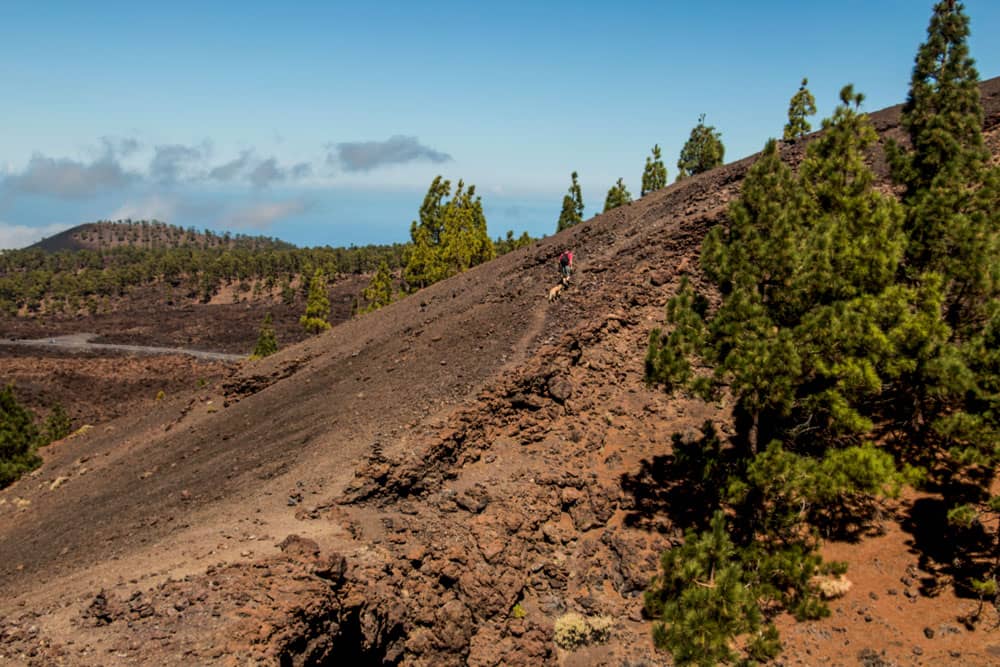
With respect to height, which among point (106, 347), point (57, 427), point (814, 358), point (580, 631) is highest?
point (106, 347)

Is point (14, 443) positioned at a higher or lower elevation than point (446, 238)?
lower

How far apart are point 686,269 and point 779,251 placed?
424 inches

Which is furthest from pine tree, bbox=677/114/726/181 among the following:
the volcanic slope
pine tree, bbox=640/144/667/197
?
the volcanic slope

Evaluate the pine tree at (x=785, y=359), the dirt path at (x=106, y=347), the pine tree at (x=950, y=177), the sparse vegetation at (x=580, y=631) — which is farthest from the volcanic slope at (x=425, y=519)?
the dirt path at (x=106, y=347)

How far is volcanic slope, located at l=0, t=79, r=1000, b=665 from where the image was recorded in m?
10.7

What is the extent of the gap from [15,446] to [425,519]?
29.5 meters

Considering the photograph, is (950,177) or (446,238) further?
(446,238)

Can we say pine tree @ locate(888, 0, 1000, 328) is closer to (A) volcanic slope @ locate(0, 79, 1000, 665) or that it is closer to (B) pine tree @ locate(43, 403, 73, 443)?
(A) volcanic slope @ locate(0, 79, 1000, 665)

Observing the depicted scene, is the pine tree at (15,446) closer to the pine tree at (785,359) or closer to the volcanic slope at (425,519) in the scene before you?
the volcanic slope at (425,519)

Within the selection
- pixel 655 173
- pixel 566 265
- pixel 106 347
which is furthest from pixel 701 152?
pixel 106 347

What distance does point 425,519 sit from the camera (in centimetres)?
1548

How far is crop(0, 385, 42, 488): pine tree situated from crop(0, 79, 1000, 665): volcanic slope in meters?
4.52

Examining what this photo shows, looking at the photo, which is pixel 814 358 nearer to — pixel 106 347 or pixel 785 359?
pixel 785 359

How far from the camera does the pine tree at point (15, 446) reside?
3092 cm
